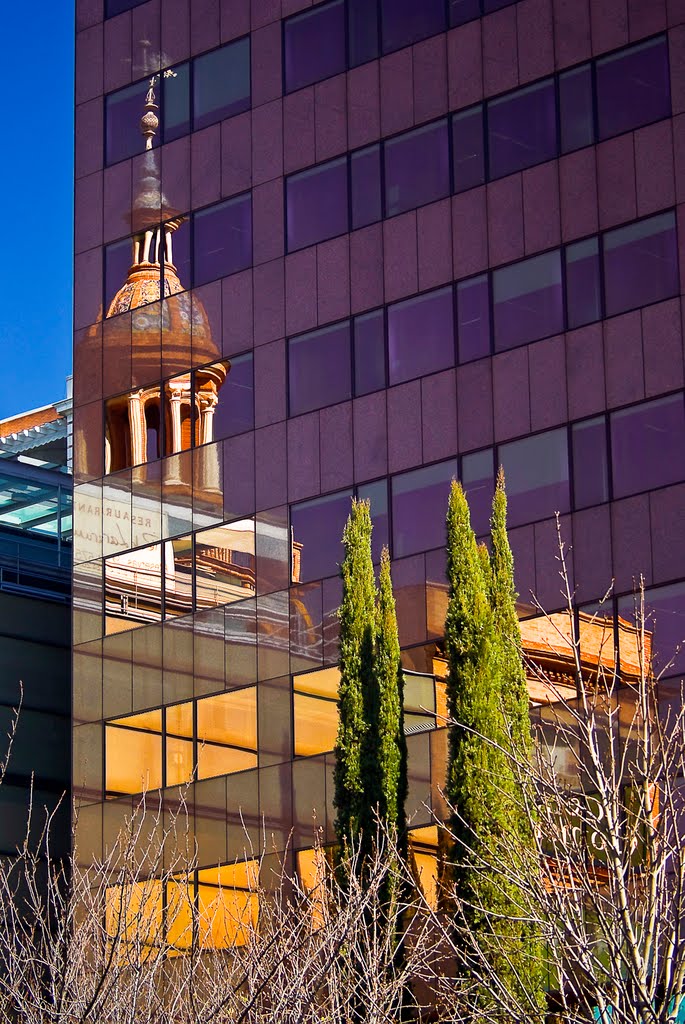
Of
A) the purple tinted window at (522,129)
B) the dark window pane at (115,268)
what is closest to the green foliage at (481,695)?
the purple tinted window at (522,129)

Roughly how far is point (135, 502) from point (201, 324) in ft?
12.2

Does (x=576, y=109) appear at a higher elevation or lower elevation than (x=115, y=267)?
lower

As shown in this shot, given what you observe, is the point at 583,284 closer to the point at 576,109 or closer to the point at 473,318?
the point at 473,318

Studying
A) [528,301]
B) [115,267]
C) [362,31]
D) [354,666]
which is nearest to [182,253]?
[115,267]

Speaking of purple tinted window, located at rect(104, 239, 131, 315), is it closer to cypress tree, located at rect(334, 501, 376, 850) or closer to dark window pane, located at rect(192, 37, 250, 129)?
dark window pane, located at rect(192, 37, 250, 129)

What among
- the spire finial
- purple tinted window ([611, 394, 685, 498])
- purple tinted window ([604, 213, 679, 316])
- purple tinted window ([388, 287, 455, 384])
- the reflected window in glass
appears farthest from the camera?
the spire finial

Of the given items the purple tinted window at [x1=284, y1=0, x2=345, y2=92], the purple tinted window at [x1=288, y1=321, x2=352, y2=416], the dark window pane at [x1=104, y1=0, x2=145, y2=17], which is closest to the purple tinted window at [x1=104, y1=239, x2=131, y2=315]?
the purple tinted window at [x1=284, y1=0, x2=345, y2=92]

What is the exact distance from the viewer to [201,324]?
35.6m

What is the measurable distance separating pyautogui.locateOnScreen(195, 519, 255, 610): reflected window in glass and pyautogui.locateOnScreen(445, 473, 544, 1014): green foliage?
577 centimetres

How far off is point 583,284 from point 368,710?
7.90m

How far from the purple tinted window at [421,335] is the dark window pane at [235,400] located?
331cm

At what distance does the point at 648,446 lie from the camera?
2859 cm

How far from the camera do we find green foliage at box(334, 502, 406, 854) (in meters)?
27.7

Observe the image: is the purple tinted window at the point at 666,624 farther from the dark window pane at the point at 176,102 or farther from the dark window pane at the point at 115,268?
the dark window pane at the point at 176,102
